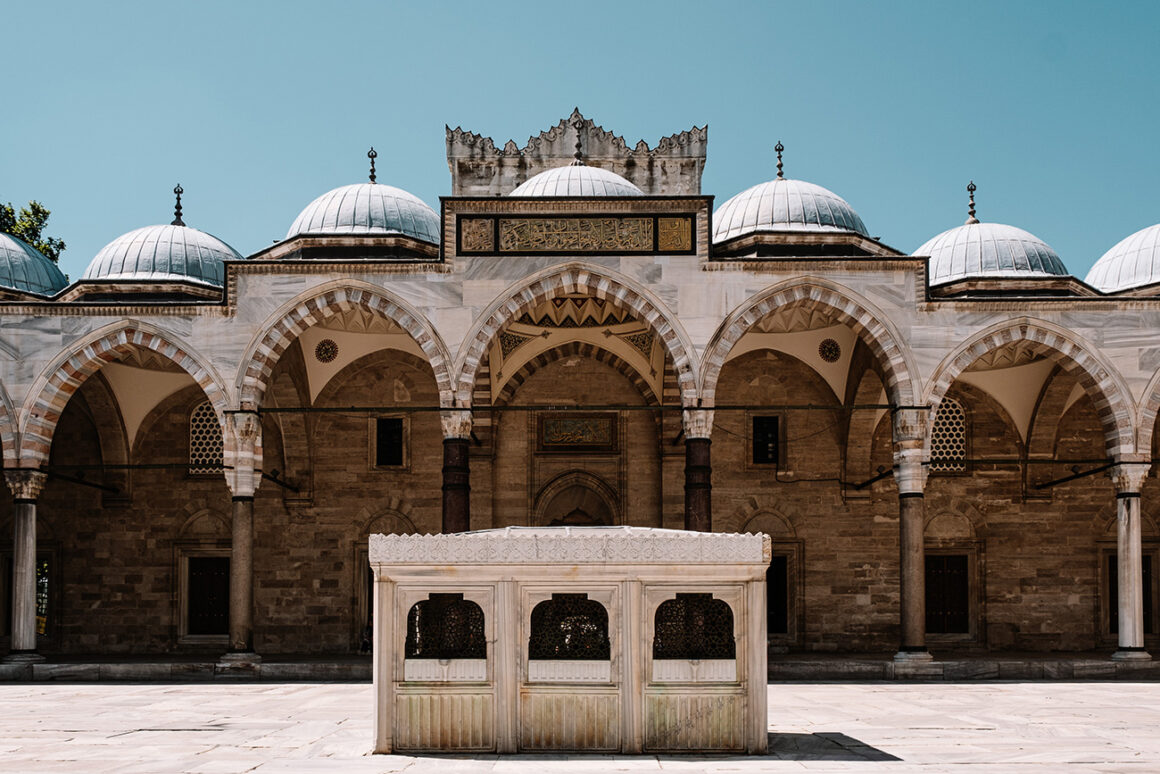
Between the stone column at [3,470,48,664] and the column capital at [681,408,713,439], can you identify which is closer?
the column capital at [681,408,713,439]

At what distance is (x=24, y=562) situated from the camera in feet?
51.1

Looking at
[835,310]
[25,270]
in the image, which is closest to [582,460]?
[835,310]

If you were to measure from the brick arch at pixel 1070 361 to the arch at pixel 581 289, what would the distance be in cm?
313

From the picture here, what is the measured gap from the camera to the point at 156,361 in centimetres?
1841

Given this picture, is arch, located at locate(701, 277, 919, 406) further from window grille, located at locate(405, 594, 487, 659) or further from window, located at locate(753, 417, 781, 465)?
window grille, located at locate(405, 594, 487, 659)

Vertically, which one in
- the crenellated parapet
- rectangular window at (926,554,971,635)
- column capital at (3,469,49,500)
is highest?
the crenellated parapet

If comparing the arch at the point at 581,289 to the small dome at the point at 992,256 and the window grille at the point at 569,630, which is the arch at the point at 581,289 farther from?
the window grille at the point at 569,630

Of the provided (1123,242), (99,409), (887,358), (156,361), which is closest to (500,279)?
(887,358)

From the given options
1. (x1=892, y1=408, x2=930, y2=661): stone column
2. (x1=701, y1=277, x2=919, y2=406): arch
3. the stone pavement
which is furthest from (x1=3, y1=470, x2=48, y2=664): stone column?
(x1=892, y1=408, x2=930, y2=661): stone column

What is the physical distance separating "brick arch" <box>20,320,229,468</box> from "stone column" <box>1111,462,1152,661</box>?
11.6m

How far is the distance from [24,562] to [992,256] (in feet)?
47.5

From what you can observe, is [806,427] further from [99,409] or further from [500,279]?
[99,409]

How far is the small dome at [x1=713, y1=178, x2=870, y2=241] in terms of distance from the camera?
707 inches

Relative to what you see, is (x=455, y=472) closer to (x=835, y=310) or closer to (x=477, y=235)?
(x=477, y=235)
